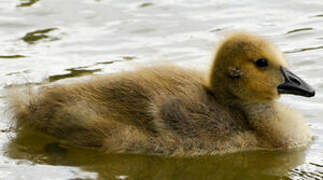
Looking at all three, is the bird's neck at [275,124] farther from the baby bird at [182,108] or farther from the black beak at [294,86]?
the black beak at [294,86]

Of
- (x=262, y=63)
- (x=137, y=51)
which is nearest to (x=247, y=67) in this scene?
(x=262, y=63)

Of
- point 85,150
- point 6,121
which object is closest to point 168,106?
point 85,150

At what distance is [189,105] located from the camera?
730cm

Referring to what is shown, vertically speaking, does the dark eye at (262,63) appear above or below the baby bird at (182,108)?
above

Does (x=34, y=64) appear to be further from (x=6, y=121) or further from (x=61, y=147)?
(x=61, y=147)

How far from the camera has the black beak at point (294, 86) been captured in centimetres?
741

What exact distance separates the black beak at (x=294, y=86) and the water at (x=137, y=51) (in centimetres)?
52

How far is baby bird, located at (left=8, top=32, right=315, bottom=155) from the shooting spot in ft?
23.8

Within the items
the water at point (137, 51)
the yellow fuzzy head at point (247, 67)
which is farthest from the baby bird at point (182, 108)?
the water at point (137, 51)

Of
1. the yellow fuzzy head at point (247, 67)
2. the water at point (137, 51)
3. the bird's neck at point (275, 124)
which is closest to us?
the water at point (137, 51)

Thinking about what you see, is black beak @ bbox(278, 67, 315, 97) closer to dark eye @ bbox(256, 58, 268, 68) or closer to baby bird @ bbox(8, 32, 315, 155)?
baby bird @ bbox(8, 32, 315, 155)

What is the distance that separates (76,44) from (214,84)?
3027 mm

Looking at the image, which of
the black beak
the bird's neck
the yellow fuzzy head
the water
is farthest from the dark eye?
the water

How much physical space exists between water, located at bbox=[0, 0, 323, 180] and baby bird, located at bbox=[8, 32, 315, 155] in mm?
133
